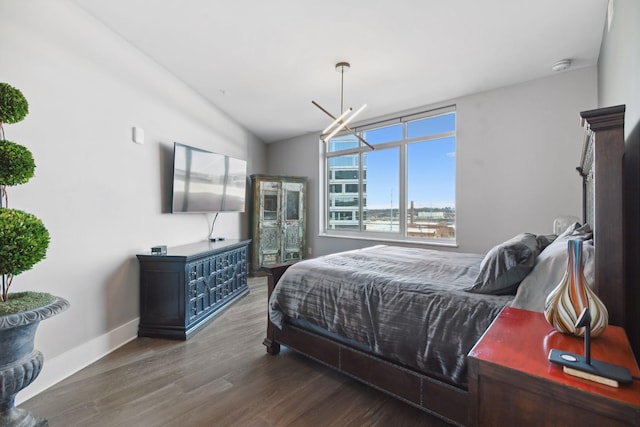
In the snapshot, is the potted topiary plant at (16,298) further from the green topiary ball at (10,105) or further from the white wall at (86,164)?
the white wall at (86,164)

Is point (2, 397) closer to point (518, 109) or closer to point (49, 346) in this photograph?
point (49, 346)

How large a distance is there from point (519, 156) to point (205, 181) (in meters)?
3.88

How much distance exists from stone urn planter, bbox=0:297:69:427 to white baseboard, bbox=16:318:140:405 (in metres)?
0.53

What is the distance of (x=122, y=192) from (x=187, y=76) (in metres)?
1.63

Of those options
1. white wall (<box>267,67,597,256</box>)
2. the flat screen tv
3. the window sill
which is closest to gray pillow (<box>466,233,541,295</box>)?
white wall (<box>267,67,597,256</box>)

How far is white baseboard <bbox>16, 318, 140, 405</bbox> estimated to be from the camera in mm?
1980

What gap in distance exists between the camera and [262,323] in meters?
3.21

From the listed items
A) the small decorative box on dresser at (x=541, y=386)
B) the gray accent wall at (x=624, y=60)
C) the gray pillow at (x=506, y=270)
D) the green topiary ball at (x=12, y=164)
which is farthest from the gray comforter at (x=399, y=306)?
the green topiary ball at (x=12, y=164)

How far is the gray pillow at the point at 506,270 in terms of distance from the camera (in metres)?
1.59

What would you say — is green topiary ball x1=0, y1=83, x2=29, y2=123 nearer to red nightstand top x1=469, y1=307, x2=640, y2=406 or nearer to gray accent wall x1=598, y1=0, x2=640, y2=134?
red nightstand top x1=469, y1=307, x2=640, y2=406

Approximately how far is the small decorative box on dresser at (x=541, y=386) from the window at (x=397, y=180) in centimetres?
335

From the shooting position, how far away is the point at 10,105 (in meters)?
1.46

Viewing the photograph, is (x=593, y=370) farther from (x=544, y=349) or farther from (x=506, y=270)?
(x=506, y=270)

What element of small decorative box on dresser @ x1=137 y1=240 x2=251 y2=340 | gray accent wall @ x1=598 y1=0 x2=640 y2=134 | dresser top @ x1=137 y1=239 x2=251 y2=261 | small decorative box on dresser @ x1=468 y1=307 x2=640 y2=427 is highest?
gray accent wall @ x1=598 y1=0 x2=640 y2=134
